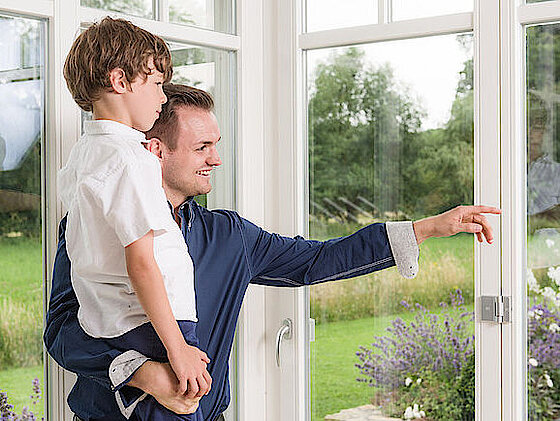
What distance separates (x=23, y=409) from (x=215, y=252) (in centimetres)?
57

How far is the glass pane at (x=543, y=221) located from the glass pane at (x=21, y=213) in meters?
1.20

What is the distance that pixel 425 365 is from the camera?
2.22m

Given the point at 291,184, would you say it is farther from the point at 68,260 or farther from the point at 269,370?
the point at 68,260

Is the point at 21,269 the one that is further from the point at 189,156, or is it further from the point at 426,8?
the point at 426,8

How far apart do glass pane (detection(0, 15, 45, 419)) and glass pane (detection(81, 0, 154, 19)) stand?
0.18 meters

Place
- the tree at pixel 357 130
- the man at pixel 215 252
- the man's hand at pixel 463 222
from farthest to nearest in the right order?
the tree at pixel 357 130 < the man's hand at pixel 463 222 < the man at pixel 215 252

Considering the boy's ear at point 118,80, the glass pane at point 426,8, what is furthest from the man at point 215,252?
the glass pane at point 426,8

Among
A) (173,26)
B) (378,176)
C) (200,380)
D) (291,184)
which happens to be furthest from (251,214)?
(200,380)

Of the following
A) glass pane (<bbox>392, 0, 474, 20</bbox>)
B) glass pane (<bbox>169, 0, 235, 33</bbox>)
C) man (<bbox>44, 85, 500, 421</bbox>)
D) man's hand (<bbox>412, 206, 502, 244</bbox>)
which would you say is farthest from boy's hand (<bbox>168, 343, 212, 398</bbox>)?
glass pane (<bbox>392, 0, 474, 20</bbox>)

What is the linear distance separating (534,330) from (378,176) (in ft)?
1.92

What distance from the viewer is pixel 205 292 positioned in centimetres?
198

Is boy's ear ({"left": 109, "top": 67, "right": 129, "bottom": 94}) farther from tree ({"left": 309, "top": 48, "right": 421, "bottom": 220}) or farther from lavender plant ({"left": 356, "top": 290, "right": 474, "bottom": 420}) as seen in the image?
lavender plant ({"left": 356, "top": 290, "right": 474, "bottom": 420})

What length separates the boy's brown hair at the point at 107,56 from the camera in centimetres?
157

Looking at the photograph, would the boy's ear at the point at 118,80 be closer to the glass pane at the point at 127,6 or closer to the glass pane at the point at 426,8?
the glass pane at the point at 127,6
